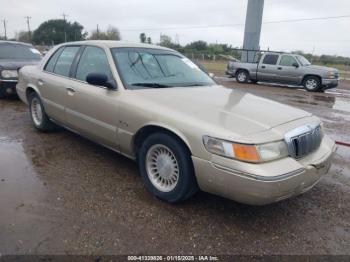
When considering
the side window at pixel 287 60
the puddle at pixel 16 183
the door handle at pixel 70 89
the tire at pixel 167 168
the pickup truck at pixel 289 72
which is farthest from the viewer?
the side window at pixel 287 60

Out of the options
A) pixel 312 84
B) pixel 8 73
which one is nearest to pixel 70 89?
pixel 8 73

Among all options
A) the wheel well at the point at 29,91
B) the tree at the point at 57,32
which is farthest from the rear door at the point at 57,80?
the tree at the point at 57,32

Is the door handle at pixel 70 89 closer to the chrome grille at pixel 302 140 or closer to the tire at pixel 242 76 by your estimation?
the chrome grille at pixel 302 140

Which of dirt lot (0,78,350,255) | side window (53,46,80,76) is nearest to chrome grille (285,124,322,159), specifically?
dirt lot (0,78,350,255)

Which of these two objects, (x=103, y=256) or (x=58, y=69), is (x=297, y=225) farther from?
(x=58, y=69)

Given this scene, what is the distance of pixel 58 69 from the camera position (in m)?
5.15

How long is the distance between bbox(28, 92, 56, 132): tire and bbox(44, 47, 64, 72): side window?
21.6 inches

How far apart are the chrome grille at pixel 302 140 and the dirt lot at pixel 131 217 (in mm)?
701

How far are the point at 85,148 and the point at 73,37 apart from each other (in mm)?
67194

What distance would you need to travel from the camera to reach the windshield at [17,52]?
9406 millimetres

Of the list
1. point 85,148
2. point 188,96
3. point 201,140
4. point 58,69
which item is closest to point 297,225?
point 201,140

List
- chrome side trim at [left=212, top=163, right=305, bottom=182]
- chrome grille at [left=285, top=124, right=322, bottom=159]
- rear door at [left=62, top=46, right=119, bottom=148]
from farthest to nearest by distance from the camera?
rear door at [left=62, top=46, right=119, bottom=148]
chrome grille at [left=285, top=124, right=322, bottom=159]
chrome side trim at [left=212, top=163, right=305, bottom=182]

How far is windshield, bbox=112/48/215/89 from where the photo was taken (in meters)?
4.04

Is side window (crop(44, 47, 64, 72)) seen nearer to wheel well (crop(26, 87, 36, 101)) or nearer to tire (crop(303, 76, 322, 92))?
wheel well (crop(26, 87, 36, 101))
